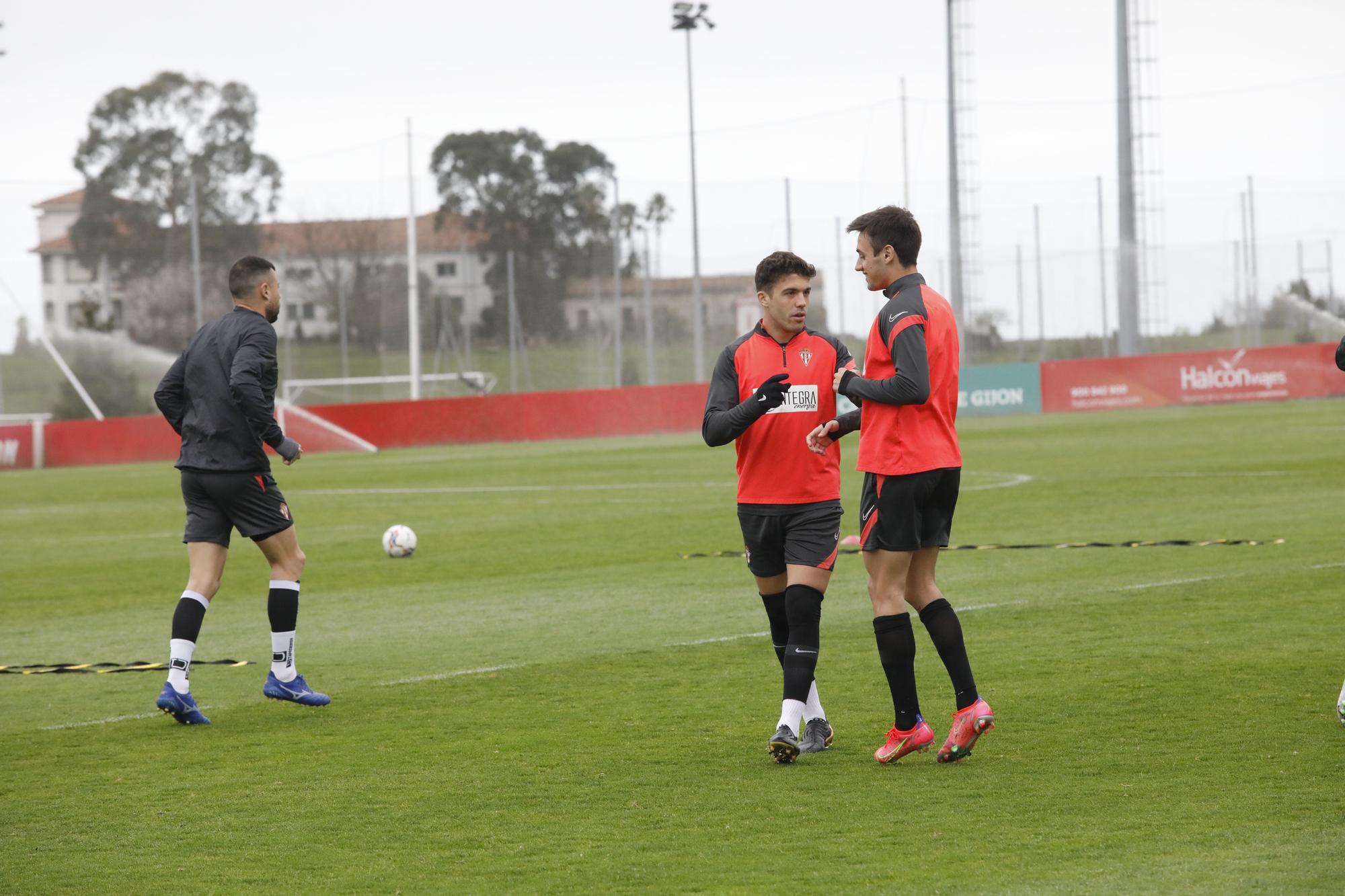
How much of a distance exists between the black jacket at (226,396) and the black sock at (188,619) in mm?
620

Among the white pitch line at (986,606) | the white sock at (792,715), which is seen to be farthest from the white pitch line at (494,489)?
the white sock at (792,715)

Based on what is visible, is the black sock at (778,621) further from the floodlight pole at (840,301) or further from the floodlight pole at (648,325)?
the floodlight pole at (840,301)

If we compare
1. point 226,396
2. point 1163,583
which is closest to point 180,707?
point 226,396

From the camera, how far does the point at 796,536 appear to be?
6.39m

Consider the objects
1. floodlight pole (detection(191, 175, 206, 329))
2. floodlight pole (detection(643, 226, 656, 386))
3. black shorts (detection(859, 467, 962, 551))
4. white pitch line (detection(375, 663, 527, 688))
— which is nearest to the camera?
black shorts (detection(859, 467, 962, 551))

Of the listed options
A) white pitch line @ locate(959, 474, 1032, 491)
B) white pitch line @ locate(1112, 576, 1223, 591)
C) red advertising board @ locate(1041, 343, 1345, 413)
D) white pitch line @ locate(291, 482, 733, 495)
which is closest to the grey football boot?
white pitch line @ locate(1112, 576, 1223, 591)

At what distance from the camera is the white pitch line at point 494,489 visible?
2223 centimetres

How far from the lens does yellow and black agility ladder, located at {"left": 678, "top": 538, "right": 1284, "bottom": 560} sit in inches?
519

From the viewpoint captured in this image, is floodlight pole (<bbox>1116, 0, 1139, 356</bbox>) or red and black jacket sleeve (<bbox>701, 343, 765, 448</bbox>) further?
floodlight pole (<bbox>1116, 0, 1139, 356</bbox>)

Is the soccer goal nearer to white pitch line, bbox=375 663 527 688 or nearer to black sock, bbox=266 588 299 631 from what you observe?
white pitch line, bbox=375 663 527 688

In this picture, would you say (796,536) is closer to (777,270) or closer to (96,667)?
(777,270)

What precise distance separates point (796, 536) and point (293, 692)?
275 cm

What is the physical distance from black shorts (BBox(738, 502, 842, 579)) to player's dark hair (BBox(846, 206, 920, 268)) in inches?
38.1

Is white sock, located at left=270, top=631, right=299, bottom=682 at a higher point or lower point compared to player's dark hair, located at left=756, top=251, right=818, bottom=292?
lower
